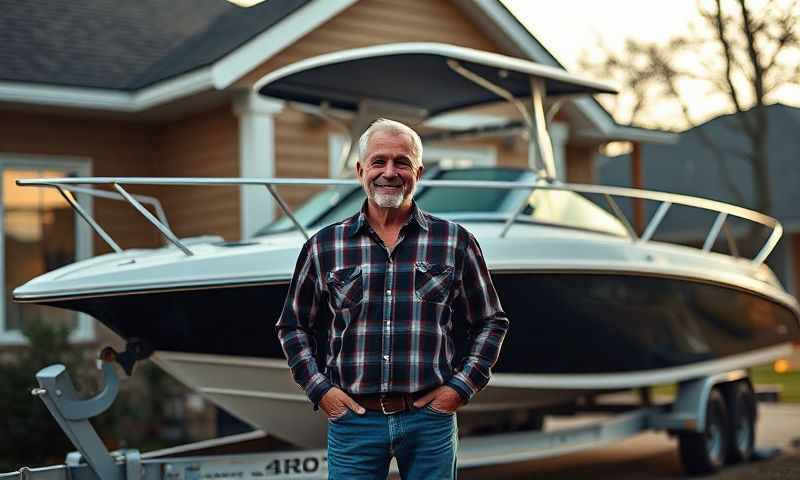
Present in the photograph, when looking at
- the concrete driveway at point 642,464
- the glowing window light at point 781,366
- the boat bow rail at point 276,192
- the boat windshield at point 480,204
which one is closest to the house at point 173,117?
the boat windshield at point 480,204

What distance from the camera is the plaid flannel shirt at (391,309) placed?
12.0 feet

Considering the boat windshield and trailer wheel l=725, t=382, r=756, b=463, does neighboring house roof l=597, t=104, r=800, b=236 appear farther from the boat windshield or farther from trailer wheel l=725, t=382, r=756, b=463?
the boat windshield

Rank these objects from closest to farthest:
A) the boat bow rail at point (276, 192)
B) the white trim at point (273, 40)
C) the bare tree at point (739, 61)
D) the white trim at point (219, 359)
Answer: the boat bow rail at point (276, 192), the white trim at point (219, 359), the white trim at point (273, 40), the bare tree at point (739, 61)

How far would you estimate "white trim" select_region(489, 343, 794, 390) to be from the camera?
6.99m

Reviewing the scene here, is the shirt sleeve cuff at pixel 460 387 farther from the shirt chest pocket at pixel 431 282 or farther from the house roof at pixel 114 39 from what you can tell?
the house roof at pixel 114 39

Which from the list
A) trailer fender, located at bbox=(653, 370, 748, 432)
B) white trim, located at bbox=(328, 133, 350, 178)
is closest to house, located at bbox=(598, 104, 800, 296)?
white trim, located at bbox=(328, 133, 350, 178)

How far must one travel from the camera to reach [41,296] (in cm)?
580

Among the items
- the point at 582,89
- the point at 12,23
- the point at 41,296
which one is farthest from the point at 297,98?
the point at 12,23

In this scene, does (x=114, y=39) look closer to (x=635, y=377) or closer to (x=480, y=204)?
(x=480, y=204)

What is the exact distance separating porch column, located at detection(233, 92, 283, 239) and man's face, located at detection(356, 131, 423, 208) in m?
6.15

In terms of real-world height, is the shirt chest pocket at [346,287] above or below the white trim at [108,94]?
below

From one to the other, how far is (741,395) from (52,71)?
21.5 feet

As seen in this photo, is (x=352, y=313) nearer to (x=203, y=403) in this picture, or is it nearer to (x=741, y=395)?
(x=741, y=395)

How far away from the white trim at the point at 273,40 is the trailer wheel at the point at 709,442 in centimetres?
455
